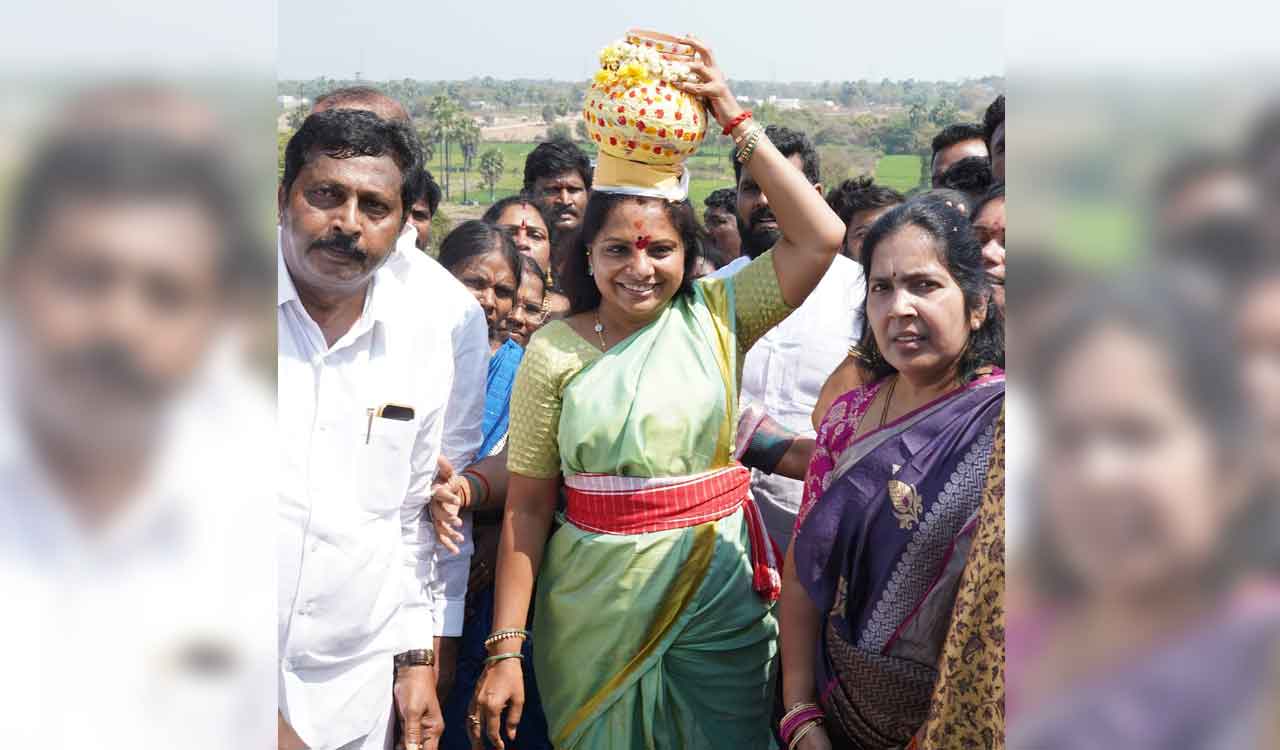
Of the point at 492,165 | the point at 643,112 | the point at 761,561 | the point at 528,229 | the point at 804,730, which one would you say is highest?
the point at 492,165

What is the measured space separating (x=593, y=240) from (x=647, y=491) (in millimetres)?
597

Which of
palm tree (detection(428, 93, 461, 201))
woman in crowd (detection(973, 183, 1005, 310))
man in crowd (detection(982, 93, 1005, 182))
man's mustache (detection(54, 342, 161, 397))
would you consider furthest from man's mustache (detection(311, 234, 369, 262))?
palm tree (detection(428, 93, 461, 201))

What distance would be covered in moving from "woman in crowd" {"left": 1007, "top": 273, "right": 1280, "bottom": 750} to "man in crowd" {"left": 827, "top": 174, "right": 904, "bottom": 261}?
147 inches

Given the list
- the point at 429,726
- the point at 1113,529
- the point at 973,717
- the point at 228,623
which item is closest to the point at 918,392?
the point at 973,717

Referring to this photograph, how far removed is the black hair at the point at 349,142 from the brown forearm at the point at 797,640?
1.18 meters

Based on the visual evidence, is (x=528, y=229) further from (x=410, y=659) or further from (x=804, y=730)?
(x=804, y=730)

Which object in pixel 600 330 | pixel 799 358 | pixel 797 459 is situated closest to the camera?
pixel 600 330

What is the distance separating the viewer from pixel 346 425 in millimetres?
2584

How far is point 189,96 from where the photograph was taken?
2.25 ft

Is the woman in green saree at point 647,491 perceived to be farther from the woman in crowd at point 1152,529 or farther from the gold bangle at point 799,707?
the woman in crowd at point 1152,529

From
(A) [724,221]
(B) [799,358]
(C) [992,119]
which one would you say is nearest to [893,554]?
(B) [799,358]

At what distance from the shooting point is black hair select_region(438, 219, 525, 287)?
407 cm

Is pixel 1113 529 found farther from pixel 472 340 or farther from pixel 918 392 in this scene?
pixel 472 340

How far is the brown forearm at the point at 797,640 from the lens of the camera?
2717 mm
